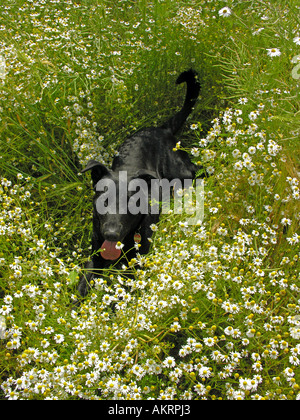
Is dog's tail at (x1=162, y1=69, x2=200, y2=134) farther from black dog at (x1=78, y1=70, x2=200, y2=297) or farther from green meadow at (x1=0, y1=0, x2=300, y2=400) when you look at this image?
green meadow at (x1=0, y1=0, x2=300, y2=400)

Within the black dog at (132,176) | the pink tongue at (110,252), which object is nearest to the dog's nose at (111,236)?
the black dog at (132,176)

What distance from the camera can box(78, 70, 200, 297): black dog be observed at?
3395 mm

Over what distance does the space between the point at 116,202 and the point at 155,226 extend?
1.82 ft

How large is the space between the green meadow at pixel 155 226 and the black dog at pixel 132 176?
22cm

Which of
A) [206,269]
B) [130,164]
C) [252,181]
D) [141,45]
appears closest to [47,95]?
[130,164]

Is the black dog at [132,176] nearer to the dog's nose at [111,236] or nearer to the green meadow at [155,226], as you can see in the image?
the dog's nose at [111,236]

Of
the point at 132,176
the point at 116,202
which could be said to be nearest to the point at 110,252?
the point at 116,202

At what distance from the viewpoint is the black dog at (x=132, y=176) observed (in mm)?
3395

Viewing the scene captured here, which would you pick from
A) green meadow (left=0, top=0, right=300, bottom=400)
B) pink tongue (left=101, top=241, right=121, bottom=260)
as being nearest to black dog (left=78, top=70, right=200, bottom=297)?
pink tongue (left=101, top=241, right=121, bottom=260)

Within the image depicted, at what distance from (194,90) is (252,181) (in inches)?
75.7

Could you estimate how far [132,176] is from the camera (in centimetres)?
365

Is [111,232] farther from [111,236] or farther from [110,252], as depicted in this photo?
[110,252]

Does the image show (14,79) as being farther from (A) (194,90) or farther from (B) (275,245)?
(B) (275,245)

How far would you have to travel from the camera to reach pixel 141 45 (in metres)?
4.74
